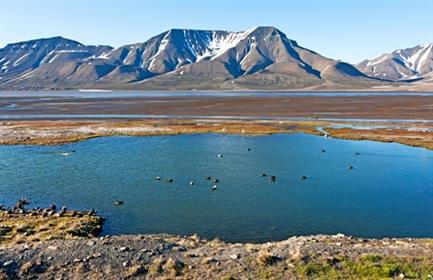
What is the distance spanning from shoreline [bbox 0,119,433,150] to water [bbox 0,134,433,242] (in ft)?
25.5

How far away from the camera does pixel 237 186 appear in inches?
2072

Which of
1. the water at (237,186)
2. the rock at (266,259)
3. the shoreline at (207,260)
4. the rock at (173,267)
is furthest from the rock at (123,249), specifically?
the water at (237,186)

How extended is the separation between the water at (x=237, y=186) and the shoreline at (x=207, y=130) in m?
7.76

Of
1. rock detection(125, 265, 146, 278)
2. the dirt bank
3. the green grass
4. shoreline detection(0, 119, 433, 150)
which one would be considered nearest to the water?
shoreline detection(0, 119, 433, 150)

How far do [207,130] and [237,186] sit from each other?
175 ft

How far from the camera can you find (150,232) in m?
36.7

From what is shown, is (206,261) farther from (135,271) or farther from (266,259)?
(135,271)

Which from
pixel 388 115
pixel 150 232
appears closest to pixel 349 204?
pixel 150 232

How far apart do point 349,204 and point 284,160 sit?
999 inches

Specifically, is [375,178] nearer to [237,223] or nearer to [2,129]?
[237,223]

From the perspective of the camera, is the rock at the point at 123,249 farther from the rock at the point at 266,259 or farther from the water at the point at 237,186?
the water at the point at 237,186

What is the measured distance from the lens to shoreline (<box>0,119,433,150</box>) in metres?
89.4

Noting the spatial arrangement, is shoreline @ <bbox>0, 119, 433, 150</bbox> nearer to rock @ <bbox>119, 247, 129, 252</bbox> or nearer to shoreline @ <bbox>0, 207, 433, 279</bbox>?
shoreline @ <bbox>0, 207, 433, 279</bbox>

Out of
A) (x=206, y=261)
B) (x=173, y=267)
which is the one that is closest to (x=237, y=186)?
(x=206, y=261)
